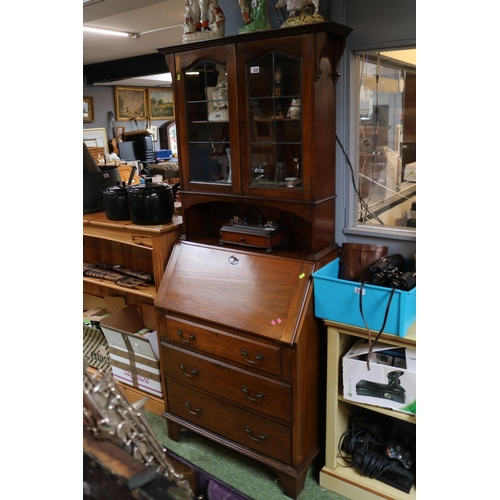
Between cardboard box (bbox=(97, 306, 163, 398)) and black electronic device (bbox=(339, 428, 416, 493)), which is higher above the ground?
cardboard box (bbox=(97, 306, 163, 398))

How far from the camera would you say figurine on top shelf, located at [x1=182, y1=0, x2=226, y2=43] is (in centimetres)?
215

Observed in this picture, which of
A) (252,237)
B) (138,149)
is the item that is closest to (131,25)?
(252,237)

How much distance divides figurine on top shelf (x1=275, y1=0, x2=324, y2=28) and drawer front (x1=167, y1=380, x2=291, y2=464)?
1.61m

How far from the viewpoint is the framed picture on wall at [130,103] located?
851cm

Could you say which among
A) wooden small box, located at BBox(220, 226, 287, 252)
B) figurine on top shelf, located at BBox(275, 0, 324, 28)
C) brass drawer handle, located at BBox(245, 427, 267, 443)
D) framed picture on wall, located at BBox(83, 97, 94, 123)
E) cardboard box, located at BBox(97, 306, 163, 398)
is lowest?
brass drawer handle, located at BBox(245, 427, 267, 443)

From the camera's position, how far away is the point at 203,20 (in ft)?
7.16

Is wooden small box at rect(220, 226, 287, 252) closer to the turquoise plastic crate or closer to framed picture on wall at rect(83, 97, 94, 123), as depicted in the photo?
the turquoise plastic crate

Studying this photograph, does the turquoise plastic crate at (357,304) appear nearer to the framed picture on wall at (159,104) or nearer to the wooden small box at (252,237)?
the wooden small box at (252,237)

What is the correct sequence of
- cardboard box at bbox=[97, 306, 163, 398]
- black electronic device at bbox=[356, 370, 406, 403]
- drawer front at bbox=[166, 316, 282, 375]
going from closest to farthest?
black electronic device at bbox=[356, 370, 406, 403]
drawer front at bbox=[166, 316, 282, 375]
cardboard box at bbox=[97, 306, 163, 398]

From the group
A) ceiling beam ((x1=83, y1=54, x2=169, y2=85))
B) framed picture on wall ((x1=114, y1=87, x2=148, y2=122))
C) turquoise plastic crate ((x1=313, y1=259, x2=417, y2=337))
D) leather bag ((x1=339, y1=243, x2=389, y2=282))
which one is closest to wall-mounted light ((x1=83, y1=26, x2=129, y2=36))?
ceiling beam ((x1=83, y1=54, x2=169, y2=85))

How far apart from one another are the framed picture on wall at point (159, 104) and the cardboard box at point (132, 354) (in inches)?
284
